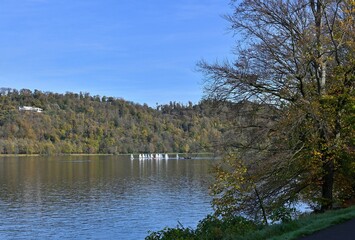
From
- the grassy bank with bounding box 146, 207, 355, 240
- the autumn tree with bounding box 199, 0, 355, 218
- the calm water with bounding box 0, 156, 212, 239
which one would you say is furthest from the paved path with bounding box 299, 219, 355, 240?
the calm water with bounding box 0, 156, 212, 239

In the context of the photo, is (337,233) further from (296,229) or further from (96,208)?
(96,208)

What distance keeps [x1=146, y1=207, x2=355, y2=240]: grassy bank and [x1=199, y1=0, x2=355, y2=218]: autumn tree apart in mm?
1458

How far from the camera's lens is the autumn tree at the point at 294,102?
15.3m

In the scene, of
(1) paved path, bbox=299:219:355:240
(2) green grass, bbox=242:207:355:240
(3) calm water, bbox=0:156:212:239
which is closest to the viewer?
(1) paved path, bbox=299:219:355:240

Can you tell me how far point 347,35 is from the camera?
51.6 feet

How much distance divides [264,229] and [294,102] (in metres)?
5.77

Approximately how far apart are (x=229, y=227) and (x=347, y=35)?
7774mm

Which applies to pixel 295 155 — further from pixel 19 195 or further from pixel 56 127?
pixel 56 127

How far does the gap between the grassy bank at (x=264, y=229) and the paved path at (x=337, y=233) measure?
0.19 meters

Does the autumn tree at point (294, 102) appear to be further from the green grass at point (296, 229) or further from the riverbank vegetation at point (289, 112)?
the green grass at point (296, 229)

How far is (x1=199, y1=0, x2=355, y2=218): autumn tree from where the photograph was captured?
15312mm

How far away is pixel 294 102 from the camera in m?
15.8

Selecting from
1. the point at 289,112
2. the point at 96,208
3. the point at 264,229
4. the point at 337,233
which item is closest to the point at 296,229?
the point at 264,229

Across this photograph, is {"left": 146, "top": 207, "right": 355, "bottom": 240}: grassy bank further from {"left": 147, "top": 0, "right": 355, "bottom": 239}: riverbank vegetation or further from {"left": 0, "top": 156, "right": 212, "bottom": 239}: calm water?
{"left": 0, "top": 156, "right": 212, "bottom": 239}: calm water
